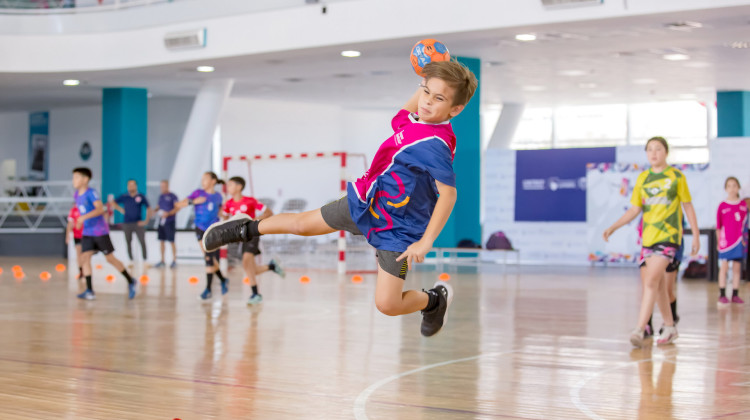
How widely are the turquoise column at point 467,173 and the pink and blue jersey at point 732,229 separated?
6.17m

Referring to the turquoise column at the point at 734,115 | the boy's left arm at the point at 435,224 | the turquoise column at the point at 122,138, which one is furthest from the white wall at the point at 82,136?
the boy's left arm at the point at 435,224

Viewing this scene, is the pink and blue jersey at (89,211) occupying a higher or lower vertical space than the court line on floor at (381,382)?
higher

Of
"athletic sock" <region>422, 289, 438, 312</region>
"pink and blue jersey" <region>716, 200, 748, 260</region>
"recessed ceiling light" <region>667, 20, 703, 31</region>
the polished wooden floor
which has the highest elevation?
"recessed ceiling light" <region>667, 20, 703, 31</region>

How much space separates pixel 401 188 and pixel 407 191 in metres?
0.03

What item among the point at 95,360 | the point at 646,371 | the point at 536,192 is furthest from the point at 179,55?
the point at 646,371

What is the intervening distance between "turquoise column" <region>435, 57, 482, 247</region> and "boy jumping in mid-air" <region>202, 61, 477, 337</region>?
12.1m

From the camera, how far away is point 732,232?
35.9 feet

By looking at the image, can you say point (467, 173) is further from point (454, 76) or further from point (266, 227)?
point (454, 76)

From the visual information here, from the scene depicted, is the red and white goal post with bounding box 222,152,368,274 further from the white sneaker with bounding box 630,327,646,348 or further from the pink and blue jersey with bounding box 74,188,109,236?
the white sneaker with bounding box 630,327,646,348

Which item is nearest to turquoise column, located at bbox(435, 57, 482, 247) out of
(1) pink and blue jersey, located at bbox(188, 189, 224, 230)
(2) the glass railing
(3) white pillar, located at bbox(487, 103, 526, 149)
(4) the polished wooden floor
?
(4) the polished wooden floor

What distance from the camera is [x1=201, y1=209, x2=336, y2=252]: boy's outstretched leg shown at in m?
4.52

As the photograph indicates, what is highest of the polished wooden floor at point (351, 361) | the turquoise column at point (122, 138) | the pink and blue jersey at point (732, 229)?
the turquoise column at point (122, 138)

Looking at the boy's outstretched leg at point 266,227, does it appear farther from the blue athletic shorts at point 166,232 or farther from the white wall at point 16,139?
the white wall at point 16,139

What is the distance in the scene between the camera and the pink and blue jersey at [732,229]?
10914 millimetres
